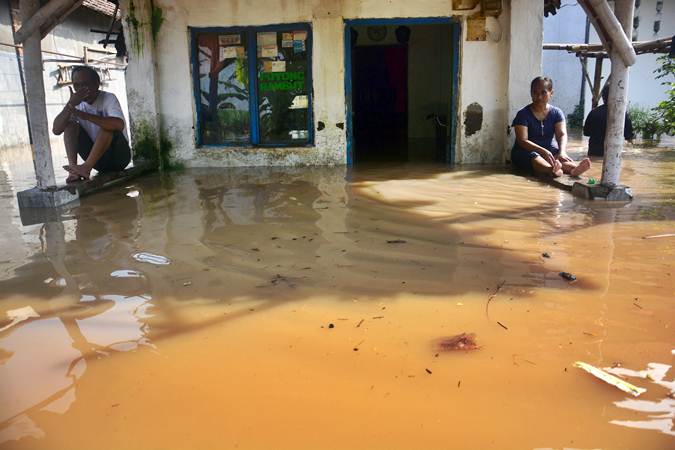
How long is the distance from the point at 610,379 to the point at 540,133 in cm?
544

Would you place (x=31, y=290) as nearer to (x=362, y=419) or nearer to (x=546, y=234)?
(x=362, y=419)

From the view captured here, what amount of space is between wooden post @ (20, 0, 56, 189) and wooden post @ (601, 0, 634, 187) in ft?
18.7

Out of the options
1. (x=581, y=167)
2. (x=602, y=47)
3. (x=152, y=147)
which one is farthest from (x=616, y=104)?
(x=152, y=147)

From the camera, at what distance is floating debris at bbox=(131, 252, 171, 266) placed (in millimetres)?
3645

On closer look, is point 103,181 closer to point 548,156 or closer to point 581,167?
point 548,156

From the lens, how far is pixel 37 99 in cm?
556

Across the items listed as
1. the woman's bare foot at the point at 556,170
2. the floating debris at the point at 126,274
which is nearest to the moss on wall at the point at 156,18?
the floating debris at the point at 126,274

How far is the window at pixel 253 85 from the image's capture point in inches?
314

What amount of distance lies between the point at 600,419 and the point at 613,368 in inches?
14.8

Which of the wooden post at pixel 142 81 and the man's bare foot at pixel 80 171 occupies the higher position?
the wooden post at pixel 142 81

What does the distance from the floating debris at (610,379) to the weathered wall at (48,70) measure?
12566 mm

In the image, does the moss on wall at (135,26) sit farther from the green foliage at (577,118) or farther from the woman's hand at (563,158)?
the green foliage at (577,118)

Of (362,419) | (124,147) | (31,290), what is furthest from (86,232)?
(362,419)

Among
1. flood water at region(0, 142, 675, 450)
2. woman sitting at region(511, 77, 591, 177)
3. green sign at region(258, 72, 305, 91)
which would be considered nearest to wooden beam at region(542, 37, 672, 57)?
woman sitting at region(511, 77, 591, 177)
